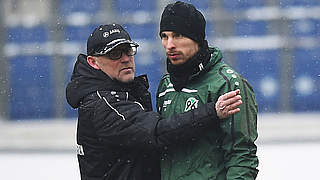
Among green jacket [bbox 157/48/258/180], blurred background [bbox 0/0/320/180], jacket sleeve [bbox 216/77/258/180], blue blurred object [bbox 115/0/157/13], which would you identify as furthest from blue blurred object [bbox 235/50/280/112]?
jacket sleeve [bbox 216/77/258/180]

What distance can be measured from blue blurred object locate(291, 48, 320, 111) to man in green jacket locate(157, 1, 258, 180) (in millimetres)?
3557

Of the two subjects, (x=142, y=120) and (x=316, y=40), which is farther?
(x=316, y=40)

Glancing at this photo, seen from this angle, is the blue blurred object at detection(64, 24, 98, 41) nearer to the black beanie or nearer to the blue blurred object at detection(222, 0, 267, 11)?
the blue blurred object at detection(222, 0, 267, 11)

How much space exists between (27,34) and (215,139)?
389cm

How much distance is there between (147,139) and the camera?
329 centimetres

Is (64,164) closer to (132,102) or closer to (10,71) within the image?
(10,71)

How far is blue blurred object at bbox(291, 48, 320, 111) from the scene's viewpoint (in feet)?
22.4

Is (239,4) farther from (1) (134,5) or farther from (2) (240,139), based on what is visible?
(2) (240,139)

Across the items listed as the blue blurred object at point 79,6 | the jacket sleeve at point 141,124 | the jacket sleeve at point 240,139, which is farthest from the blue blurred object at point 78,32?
the jacket sleeve at point 240,139

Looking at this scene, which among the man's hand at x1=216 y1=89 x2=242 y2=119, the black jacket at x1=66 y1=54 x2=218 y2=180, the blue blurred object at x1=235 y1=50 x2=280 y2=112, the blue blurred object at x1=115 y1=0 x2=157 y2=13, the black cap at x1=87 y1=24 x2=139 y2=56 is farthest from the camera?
the blue blurred object at x1=235 y1=50 x2=280 y2=112

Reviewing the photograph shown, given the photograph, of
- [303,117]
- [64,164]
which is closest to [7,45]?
[64,164]

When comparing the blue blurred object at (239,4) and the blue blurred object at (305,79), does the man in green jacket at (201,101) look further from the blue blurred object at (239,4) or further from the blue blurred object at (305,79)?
the blue blurred object at (305,79)

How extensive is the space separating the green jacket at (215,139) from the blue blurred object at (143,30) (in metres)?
3.38

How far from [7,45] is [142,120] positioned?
148 inches
